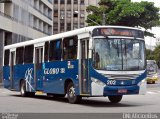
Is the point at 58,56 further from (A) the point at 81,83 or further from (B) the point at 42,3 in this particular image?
(B) the point at 42,3

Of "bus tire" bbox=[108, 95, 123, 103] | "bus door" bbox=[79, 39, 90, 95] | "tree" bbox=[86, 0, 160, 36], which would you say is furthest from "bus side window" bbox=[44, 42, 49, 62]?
"tree" bbox=[86, 0, 160, 36]

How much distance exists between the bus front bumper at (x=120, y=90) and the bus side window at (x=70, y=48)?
90.8 inches

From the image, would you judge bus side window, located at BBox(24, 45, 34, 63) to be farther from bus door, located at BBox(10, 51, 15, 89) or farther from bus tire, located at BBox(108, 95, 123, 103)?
bus tire, located at BBox(108, 95, 123, 103)

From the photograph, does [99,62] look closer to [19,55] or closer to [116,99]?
[116,99]

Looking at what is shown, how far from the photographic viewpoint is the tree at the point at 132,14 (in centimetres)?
5709

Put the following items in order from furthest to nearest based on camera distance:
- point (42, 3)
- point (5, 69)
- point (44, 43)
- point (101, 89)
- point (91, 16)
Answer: point (42, 3) < point (91, 16) < point (5, 69) < point (44, 43) < point (101, 89)

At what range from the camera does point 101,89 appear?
699 inches

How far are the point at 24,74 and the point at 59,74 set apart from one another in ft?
17.7

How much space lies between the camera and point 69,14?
111 meters

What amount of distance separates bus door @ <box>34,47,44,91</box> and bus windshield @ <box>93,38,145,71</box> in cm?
598

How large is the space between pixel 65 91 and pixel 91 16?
41.0 metres

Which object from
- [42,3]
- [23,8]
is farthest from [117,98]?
[42,3]

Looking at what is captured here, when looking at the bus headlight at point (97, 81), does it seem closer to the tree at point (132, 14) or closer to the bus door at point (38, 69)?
the bus door at point (38, 69)

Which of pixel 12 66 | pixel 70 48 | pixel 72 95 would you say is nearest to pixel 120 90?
pixel 72 95
